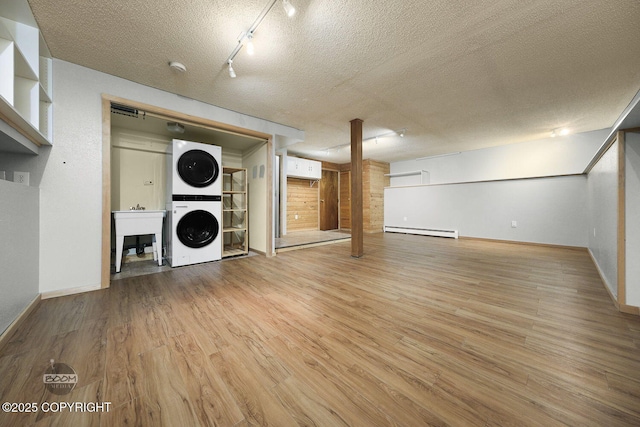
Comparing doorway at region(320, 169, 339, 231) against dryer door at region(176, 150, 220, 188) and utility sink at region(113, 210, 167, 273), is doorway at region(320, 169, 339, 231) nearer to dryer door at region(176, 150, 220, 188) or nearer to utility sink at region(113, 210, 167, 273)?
dryer door at region(176, 150, 220, 188)

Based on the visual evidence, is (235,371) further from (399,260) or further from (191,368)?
(399,260)

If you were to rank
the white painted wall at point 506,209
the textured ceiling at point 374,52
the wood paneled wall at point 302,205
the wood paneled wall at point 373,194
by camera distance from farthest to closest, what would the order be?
the wood paneled wall at point 373,194 < the wood paneled wall at point 302,205 < the white painted wall at point 506,209 < the textured ceiling at point 374,52

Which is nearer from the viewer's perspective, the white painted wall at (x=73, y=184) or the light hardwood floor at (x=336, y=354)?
the light hardwood floor at (x=336, y=354)

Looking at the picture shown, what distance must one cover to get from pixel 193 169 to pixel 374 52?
108 inches

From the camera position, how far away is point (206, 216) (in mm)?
3289

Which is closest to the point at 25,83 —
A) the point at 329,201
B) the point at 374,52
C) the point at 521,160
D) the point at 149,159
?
the point at 149,159

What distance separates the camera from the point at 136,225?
2.87 m

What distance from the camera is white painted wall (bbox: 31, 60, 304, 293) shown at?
2066mm

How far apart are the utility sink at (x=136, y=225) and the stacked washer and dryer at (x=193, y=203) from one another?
5.8 inches

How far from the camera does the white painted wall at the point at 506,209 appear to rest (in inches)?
169

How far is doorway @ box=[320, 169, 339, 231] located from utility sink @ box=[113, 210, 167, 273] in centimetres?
478

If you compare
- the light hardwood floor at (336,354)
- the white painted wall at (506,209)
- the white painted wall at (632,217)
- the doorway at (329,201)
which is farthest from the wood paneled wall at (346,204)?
the white painted wall at (632,217)

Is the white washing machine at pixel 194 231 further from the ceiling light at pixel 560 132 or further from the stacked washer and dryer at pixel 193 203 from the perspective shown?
the ceiling light at pixel 560 132

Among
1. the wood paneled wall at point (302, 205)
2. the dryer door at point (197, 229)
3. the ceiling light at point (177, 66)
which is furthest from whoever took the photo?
the wood paneled wall at point (302, 205)
